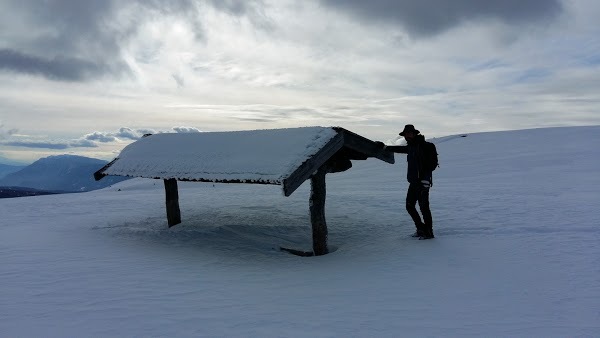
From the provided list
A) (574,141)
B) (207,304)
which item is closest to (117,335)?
(207,304)

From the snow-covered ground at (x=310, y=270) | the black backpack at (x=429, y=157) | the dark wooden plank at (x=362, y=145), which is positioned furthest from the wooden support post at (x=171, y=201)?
the black backpack at (x=429, y=157)

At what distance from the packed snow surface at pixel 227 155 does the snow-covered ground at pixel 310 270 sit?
1.68 metres

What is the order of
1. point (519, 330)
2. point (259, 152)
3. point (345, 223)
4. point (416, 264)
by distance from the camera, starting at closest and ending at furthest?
1. point (519, 330)
2. point (416, 264)
3. point (259, 152)
4. point (345, 223)

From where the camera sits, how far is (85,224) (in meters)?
12.5

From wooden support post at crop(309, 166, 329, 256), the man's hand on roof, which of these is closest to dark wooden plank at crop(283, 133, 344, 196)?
wooden support post at crop(309, 166, 329, 256)

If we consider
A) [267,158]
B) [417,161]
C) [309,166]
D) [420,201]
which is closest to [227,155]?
[267,158]

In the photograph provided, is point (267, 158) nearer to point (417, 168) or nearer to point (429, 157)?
point (417, 168)

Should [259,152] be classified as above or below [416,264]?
above

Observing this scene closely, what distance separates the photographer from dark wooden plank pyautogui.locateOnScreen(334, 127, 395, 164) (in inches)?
328

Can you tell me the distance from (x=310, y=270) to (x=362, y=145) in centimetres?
285

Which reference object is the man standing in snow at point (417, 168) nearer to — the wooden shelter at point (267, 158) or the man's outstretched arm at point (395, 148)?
the man's outstretched arm at point (395, 148)

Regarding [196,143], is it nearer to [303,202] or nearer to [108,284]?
[108,284]

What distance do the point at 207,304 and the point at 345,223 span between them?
6765 millimetres

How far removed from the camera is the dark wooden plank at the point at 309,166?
7.12 meters
